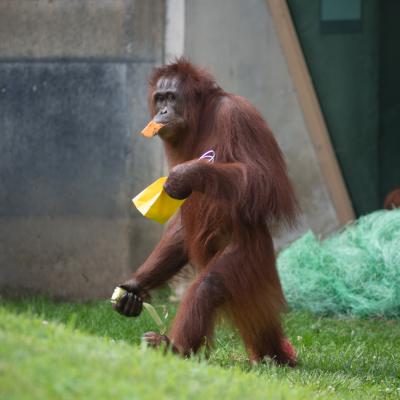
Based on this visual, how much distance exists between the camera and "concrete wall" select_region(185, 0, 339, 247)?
807cm

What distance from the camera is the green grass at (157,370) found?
284 cm

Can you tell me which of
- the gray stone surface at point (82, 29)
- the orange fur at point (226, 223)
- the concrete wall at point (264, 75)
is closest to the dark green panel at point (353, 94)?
the concrete wall at point (264, 75)

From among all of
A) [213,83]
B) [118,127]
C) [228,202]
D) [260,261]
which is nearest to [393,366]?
[260,261]

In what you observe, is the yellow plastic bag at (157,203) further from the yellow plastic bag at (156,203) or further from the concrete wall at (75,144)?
the concrete wall at (75,144)

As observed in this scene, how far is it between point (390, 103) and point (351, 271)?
208 centimetres

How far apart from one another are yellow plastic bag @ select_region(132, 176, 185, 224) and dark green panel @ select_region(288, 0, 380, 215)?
158 inches

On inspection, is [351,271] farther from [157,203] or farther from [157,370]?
[157,370]

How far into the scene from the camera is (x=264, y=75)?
8.30m

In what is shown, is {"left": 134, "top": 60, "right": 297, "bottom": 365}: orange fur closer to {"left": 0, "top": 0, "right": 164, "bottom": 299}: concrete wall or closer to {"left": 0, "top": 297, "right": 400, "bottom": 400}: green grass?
{"left": 0, "top": 297, "right": 400, "bottom": 400}: green grass

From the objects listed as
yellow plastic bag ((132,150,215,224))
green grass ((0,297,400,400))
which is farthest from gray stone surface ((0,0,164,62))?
yellow plastic bag ((132,150,215,224))

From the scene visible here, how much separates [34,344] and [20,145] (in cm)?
503

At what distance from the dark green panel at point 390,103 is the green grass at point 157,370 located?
299cm

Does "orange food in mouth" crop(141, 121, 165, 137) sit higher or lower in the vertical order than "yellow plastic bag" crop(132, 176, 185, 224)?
higher

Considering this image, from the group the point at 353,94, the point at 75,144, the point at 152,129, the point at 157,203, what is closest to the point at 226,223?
the point at 157,203
